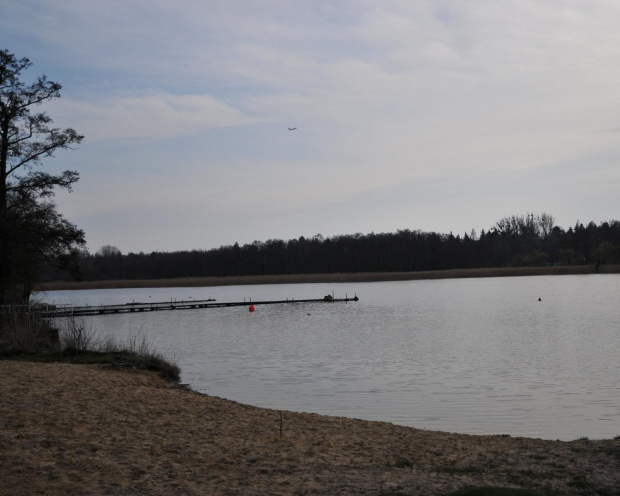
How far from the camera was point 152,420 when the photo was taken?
927 cm

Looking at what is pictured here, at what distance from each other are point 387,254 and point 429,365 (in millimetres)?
96343

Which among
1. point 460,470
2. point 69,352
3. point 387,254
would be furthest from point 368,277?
point 460,470

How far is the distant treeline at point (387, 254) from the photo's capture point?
112125 millimetres

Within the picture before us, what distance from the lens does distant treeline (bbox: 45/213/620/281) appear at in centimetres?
11212

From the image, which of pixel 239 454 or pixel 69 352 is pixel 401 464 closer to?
pixel 239 454

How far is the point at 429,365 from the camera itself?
19.4 meters

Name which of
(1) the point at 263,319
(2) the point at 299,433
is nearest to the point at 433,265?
(1) the point at 263,319

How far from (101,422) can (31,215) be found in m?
15.8

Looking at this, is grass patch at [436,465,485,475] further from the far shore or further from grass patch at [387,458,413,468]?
the far shore

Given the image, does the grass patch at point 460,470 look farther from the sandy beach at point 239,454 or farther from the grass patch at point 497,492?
the grass patch at point 497,492

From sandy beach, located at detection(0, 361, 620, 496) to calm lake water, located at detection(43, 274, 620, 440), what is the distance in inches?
111

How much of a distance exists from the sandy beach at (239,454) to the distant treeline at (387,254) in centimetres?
9740

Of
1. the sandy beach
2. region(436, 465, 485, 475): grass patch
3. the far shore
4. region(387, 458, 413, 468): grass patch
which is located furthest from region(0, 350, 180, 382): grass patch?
the far shore

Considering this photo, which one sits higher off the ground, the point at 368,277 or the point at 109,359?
the point at 368,277
